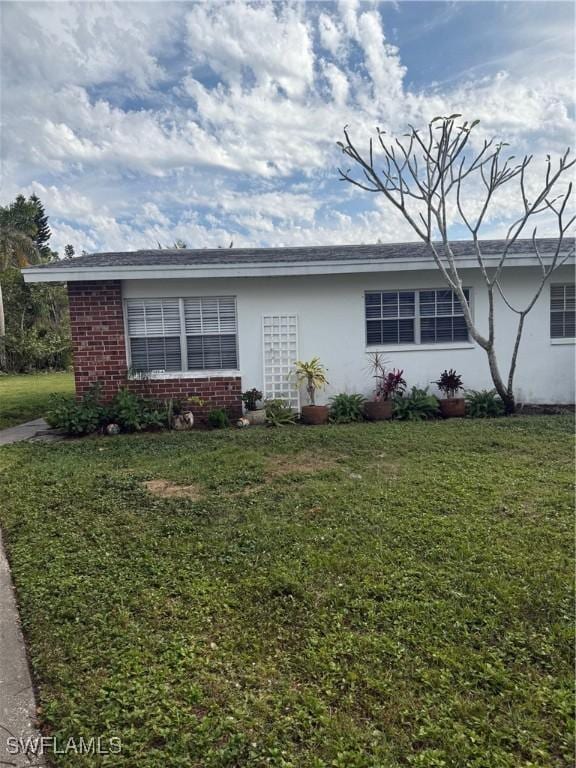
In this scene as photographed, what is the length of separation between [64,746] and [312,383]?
23.7ft

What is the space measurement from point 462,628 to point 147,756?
1638mm

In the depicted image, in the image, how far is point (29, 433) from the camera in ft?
27.2

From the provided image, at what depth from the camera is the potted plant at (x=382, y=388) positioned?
28.5ft

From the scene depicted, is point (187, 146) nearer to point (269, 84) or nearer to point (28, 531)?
point (269, 84)

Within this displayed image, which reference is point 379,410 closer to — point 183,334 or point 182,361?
point 182,361

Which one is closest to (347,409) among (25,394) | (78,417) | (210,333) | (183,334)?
(210,333)

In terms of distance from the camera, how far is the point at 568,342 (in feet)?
30.7

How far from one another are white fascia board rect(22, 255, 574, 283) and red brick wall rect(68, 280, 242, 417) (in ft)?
1.07

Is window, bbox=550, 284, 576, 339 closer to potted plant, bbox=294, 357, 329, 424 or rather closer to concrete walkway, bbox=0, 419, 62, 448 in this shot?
potted plant, bbox=294, 357, 329, 424

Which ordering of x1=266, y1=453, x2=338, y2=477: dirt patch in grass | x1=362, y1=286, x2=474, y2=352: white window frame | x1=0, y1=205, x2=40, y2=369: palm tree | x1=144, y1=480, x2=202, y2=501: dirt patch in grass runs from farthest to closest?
x1=0, y1=205, x2=40, y2=369: palm tree < x1=362, y1=286, x2=474, y2=352: white window frame < x1=266, y1=453, x2=338, y2=477: dirt patch in grass < x1=144, y1=480, x2=202, y2=501: dirt patch in grass

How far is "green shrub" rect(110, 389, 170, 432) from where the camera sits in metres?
8.06

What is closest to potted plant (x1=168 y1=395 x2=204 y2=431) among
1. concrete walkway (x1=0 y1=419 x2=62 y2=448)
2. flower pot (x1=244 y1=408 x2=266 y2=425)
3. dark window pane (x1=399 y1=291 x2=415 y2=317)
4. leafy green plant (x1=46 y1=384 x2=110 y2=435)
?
flower pot (x1=244 y1=408 x2=266 y2=425)

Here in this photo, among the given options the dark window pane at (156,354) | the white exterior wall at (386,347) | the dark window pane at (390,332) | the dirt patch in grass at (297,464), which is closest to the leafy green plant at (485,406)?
the white exterior wall at (386,347)

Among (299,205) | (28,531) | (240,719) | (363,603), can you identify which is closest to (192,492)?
(28,531)
